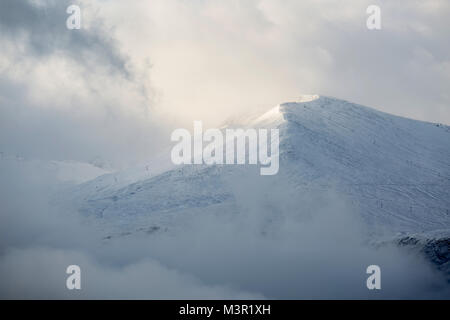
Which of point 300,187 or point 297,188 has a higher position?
point 300,187

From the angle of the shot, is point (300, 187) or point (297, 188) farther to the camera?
point (300, 187)

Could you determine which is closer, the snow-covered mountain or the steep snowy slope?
the snow-covered mountain

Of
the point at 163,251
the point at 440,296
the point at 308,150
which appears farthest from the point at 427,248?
the point at 163,251

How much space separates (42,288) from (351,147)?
98.9 m

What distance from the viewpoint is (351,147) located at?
199 meters

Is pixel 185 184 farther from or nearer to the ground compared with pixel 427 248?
farther from the ground

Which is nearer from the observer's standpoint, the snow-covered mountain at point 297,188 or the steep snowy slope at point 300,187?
the snow-covered mountain at point 297,188
